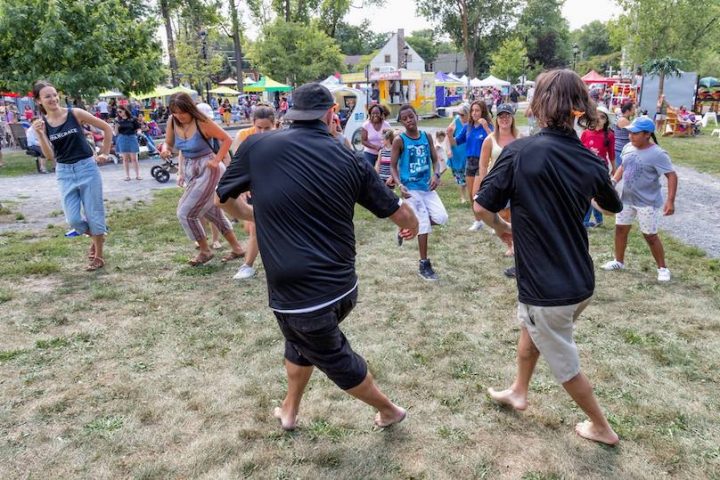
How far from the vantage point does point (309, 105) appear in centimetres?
248

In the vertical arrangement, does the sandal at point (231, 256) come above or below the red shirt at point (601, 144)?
below

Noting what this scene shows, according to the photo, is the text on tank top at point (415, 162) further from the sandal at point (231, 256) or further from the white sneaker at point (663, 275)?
the white sneaker at point (663, 275)

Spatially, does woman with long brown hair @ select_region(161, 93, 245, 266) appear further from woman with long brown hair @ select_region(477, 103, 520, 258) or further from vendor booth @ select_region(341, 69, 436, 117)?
vendor booth @ select_region(341, 69, 436, 117)

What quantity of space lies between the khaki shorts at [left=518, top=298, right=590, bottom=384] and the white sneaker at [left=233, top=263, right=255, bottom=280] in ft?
11.8

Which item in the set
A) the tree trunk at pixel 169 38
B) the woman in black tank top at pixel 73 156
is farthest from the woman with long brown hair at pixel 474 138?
the tree trunk at pixel 169 38

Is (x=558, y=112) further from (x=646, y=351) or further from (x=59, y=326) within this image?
(x=59, y=326)

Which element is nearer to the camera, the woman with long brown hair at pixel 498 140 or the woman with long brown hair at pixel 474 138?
the woman with long brown hair at pixel 498 140

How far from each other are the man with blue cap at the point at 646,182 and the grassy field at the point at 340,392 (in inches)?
21.3

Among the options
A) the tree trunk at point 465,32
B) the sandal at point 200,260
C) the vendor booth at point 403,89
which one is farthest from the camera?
the tree trunk at point 465,32

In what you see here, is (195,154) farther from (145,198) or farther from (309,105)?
(145,198)

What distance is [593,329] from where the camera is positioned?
169 inches

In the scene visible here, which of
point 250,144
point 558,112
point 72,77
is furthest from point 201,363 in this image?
point 72,77

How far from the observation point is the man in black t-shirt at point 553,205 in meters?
2.41

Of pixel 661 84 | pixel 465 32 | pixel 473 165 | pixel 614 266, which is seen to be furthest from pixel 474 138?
pixel 465 32
